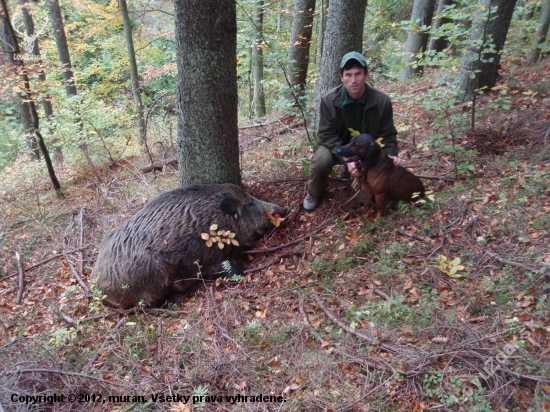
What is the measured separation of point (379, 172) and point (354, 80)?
1.17 m

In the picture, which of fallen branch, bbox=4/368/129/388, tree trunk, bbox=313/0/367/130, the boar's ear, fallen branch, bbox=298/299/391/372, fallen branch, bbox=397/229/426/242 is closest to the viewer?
fallen branch, bbox=298/299/391/372

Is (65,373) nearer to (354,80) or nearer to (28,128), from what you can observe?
(354,80)

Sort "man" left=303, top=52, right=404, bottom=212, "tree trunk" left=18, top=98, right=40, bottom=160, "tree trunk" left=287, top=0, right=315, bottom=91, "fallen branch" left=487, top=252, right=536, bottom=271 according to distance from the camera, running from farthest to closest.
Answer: "tree trunk" left=18, top=98, right=40, bottom=160, "tree trunk" left=287, top=0, right=315, bottom=91, "man" left=303, top=52, right=404, bottom=212, "fallen branch" left=487, top=252, right=536, bottom=271

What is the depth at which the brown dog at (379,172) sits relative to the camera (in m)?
4.09

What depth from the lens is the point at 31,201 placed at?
296 inches

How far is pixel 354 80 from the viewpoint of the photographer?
416 cm

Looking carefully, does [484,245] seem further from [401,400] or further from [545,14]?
[545,14]

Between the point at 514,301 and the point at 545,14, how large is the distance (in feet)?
30.6

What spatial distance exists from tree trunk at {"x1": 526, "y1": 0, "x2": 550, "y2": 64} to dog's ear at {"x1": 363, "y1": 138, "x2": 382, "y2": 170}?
7552 millimetres

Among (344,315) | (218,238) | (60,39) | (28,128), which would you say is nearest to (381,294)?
(344,315)

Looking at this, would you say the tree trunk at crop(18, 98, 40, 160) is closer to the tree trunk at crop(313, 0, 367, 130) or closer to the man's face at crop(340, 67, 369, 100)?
the tree trunk at crop(313, 0, 367, 130)

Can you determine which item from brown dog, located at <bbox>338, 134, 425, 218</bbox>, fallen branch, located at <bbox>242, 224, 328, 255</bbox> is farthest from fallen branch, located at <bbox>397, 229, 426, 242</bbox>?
fallen branch, located at <bbox>242, 224, 328, 255</bbox>

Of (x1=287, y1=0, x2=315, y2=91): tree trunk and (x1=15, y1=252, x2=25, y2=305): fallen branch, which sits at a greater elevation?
(x1=287, y1=0, x2=315, y2=91): tree trunk

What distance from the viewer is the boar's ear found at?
15.4ft
